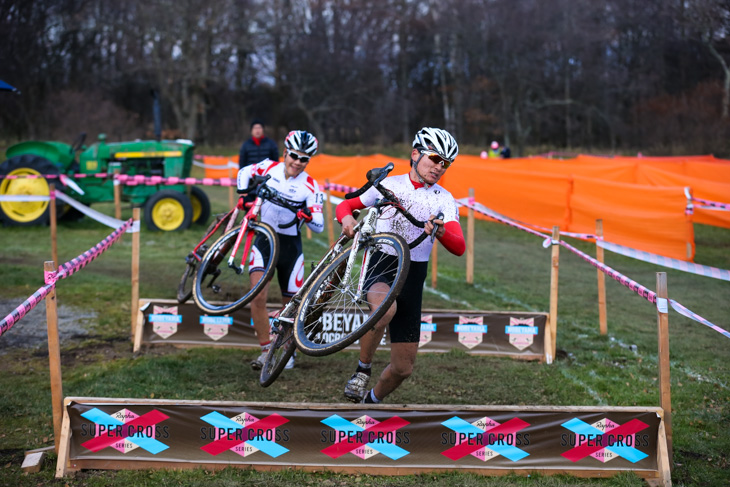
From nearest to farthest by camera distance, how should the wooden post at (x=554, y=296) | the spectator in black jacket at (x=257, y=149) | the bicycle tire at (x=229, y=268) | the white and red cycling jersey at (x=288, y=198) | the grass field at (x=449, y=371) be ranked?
the grass field at (x=449, y=371), the bicycle tire at (x=229, y=268), the white and red cycling jersey at (x=288, y=198), the wooden post at (x=554, y=296), the spectator in black jacket at (x=257, y=149)

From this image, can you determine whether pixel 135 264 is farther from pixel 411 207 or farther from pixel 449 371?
pixel 411 207

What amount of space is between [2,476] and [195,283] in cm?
248

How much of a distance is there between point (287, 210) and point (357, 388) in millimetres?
2201

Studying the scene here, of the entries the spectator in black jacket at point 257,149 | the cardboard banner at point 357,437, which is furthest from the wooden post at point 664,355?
the spectator in black jacket at point 257,149

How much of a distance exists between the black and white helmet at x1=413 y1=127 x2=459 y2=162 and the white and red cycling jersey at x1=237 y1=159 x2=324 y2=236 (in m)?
1.84

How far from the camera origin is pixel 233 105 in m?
46.7

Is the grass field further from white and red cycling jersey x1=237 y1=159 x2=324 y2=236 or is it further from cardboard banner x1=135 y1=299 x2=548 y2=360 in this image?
white and red cycling jersey x1=237 y1=159 x2=324 y2=236

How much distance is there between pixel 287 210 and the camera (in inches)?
274

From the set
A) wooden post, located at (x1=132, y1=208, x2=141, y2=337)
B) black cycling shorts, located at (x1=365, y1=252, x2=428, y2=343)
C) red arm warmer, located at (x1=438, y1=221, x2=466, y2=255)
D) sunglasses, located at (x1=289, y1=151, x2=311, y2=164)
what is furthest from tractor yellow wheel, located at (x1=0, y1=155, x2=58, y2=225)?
red arm warmer, located at (x1=438, y1=221, x2=466, y2=255)

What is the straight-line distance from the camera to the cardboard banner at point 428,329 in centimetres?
787

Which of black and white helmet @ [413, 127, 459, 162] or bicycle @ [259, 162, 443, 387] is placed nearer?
bicycle @ [259, 162, 443, 387]

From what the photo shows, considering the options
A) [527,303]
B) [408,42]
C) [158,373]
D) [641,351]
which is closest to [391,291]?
[158,373]

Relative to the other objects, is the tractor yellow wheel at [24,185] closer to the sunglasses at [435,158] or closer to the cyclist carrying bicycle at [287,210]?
the cyclist carrying bicycle at [287,210]

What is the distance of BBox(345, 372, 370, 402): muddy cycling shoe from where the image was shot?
5355 mm
